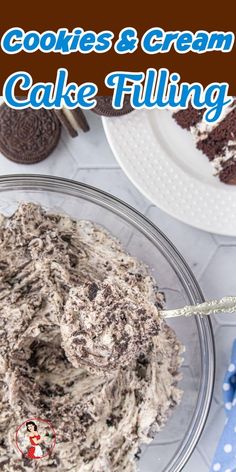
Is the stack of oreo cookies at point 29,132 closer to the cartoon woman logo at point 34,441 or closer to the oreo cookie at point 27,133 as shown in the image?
the oreo cookie at point 27,133

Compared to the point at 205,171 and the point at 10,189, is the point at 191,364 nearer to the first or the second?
the point at 205,171

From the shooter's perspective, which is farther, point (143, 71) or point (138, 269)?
point (143, 71)

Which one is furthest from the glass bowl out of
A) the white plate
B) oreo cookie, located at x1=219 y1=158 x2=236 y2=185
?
oreo cookie, located at x1=219 y1=158 x2=236 y2=185

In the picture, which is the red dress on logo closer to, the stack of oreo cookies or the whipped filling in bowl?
the whipped filling in bowl

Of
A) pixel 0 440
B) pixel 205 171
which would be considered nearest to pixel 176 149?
pixel 205 171

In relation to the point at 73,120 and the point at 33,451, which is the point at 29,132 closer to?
the point at 73,120
